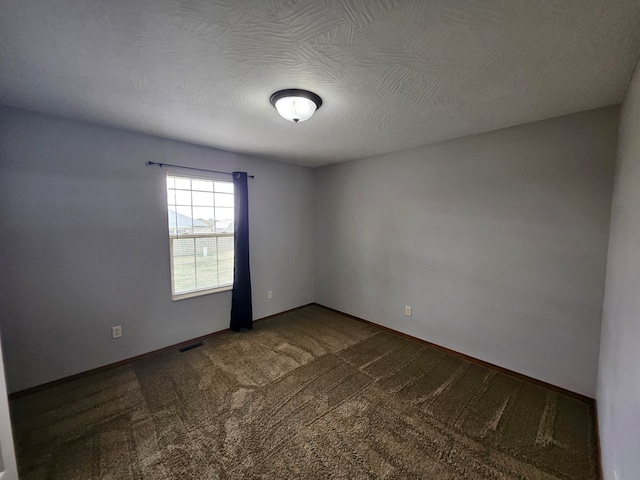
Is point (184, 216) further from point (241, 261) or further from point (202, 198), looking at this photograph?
point (241, 261)

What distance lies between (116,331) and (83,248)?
862 mm

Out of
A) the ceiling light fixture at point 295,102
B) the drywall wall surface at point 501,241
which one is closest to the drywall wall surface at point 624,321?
the drywall wall surface at point 501,241

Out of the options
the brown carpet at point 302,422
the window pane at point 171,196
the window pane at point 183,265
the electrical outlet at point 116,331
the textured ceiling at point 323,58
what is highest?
the textured ceiling at point 323,58

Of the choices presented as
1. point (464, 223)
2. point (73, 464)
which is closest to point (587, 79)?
point (464, 223)

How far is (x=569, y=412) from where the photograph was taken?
192cm

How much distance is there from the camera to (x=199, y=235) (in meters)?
3.06

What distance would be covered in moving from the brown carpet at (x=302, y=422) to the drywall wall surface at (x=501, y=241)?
40 cm

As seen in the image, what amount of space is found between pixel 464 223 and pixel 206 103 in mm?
2606

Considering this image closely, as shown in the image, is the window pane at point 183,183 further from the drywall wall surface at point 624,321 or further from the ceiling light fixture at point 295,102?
the drywall wall surface at point 624,321

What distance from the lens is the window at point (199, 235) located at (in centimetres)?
287

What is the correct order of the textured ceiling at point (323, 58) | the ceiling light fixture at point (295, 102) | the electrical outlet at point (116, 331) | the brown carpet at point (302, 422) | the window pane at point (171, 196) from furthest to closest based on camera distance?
the window pane at point (171, 196)
the electrical outlet at point (116, 331)
the ceiling light fixture at point (295, 102)
the brown carpet at point (302, 422)
the textured ceiling at point (323, 58)

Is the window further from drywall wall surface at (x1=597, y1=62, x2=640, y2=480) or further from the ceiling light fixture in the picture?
drywall wall surface at (x1=597, y1=62, x2=640, y2=480)

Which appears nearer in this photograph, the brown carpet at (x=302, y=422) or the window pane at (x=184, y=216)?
the brown carpet at (x=302, y=422)

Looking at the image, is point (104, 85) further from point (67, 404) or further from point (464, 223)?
point (464, 223)
